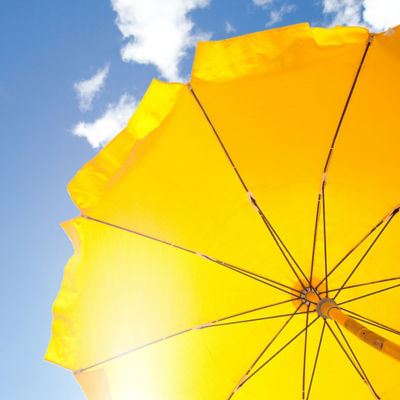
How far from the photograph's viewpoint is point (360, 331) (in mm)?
2088

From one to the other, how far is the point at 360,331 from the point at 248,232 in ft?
3.49

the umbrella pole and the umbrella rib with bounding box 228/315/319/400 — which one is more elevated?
the umbrella rib with bounding box 228/315/319/400

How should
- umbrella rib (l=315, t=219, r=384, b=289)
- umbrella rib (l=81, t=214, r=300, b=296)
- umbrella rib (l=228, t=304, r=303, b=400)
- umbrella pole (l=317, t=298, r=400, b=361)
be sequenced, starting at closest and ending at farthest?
umbrella pole (l=317, t=298, r=400, b=361) → umbrella rib (l=81, t=214, r=300, b=296) → umbrella rib (l=315, t=219, r=384, b=289) → umbrella rib (l=228, t=304, r=303, b=400)

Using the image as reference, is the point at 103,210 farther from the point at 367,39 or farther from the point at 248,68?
the point at 367,39

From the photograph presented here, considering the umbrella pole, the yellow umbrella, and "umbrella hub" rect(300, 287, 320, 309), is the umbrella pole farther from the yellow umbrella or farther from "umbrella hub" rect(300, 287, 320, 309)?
"umbrella hub" rect(300, 287, 320, 309)

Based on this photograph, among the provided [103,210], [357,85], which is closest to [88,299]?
[103,210]

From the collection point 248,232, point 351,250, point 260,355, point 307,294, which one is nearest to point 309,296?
point 307,294

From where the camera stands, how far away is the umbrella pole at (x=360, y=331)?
5.96ft

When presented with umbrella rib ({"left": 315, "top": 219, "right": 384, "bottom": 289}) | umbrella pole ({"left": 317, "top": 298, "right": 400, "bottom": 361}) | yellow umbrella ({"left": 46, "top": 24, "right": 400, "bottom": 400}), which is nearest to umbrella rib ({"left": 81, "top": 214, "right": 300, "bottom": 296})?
yellow umbrella ({"left": 46, "top": 24, "right": 400, "bottom": 400})

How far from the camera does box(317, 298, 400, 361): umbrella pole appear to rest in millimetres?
1816

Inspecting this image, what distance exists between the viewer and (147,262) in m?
2.67

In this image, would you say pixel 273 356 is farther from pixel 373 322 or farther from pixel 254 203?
pixel 254 203

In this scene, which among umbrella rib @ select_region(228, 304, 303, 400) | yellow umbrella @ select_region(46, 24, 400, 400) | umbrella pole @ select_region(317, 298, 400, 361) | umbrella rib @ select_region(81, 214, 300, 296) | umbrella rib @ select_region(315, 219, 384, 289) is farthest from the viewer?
umbrella rib @ select_region(228, 304, 303, 400)

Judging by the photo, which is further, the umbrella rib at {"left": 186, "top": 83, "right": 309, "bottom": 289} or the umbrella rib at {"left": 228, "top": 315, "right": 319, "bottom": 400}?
the umbrella rib at {"left": 228, "top": 315, "right": 319, "bottom": 400}
